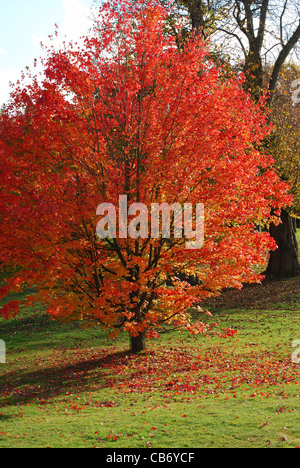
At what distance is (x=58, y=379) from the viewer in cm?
1464

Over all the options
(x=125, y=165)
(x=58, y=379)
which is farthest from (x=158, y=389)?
(x=125, y=165)

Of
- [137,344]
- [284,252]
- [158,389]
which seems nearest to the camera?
[158,389]

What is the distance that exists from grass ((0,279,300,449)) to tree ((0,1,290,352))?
7.03 ft

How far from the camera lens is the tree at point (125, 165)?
12.1 m

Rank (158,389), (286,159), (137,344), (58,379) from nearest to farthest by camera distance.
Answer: (158,389), (58,379), (137,344), (286,159)

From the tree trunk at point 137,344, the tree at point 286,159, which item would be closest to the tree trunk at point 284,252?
the tree at point 286,159

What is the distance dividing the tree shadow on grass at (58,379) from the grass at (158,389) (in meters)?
0.04

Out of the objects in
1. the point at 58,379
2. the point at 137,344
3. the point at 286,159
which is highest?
the point at 286,159

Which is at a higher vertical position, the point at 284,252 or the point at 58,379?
the point at 284,252

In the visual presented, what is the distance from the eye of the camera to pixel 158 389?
40.4 feet

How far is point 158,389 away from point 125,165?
235 inches

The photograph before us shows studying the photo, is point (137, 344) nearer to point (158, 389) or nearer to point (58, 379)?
point (58, 379)

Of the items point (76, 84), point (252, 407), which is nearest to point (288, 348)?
point (252, 407)

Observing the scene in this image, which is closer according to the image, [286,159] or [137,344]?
[137,344]
